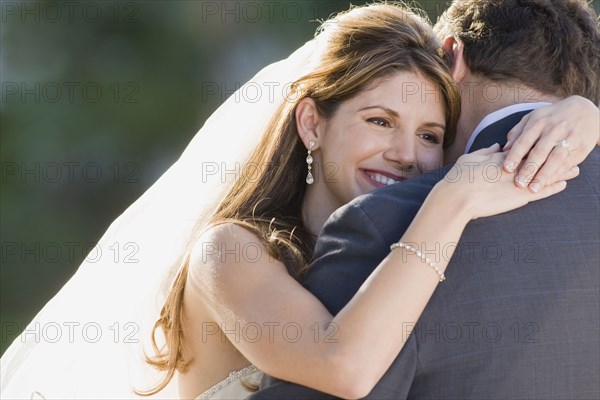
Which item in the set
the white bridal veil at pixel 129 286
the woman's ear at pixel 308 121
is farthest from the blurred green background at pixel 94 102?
the woman's ear at pixel 308 121

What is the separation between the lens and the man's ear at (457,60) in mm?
2971

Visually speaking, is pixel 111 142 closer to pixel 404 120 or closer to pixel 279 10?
pixel 279 10

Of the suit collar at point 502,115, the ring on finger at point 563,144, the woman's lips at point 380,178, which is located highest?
the suit collar at point 502,115

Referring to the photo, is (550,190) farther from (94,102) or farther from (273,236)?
(94,102)

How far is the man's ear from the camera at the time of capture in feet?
9.75

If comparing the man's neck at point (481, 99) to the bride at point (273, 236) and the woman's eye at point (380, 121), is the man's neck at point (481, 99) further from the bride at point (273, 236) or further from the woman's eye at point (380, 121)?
the woman's eye at point (380, 121)

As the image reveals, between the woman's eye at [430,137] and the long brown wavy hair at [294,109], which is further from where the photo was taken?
the woman's eye at [430,137]

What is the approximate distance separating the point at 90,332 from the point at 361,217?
53.7 inches

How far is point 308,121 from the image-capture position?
3160mm

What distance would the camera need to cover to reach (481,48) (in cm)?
289

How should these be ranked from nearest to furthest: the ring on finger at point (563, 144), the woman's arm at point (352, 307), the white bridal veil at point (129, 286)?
the woman's arm at point (352, 307), the ring on finger at point (563, 144), the white bridal veil at point (129, 286)

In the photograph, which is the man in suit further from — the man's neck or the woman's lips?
the woman's lips

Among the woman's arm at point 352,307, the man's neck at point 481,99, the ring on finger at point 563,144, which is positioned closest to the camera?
the woman's arm at point 352,307

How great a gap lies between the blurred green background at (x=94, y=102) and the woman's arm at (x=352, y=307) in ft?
24.4
